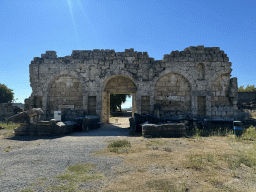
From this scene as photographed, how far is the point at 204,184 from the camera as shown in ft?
10.4

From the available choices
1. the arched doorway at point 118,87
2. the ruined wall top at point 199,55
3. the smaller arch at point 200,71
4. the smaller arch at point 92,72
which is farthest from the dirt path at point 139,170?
the ruined wall top at point 199,55

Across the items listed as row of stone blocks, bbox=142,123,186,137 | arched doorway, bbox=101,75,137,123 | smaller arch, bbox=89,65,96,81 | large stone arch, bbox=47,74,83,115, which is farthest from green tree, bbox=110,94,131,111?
row of stone blocks, bbox=142,123,186,137

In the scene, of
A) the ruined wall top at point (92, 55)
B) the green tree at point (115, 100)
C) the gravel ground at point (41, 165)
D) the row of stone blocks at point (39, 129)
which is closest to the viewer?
the gravel ground at point (41, 165)

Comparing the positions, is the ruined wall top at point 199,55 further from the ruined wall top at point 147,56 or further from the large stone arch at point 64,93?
the large stone arch at point 64,93

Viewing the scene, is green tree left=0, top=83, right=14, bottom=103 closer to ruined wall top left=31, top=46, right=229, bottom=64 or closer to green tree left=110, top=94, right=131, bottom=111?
ruined wall top left=31, top=46, right=229, bottom=64

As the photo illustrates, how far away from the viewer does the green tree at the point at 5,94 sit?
72.1 feet

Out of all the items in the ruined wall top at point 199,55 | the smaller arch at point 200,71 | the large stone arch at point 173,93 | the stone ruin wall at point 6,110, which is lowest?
the stone ruin wall at point 6,110

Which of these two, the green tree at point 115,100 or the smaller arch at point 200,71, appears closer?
the smaller arch at point 200,71

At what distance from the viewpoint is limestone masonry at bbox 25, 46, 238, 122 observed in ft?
41.0

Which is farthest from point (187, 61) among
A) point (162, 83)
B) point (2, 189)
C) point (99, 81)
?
point (2, 189)

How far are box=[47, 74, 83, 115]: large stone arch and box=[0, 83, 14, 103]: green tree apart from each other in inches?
518

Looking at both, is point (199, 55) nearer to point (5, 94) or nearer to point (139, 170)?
point (139, 170)

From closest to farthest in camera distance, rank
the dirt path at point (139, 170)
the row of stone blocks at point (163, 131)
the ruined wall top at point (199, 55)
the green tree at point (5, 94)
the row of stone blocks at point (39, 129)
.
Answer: the dirt path at point (139, 170)
the row of stone blocks at point (163, 131)
the row of stone blocks at point (39, 129)
the ruined wall top at point (199, 55)
the green tree at point (5, 94)

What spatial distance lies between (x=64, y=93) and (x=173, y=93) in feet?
27.5
